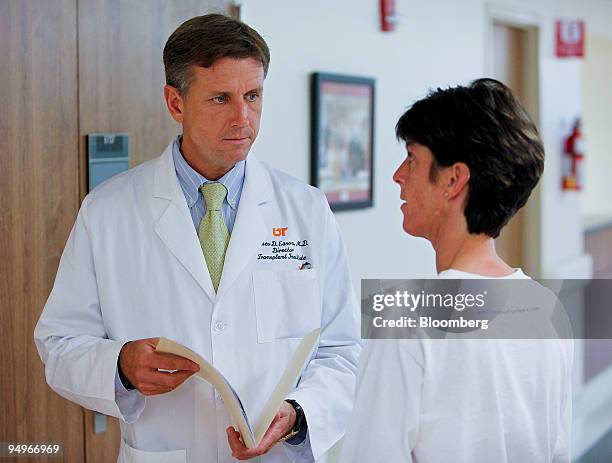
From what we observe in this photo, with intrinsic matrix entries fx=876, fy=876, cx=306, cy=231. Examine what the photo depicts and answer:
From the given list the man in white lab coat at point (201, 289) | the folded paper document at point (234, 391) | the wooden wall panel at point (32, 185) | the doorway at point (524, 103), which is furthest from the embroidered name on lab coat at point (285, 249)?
the doorway at point (524, 103)

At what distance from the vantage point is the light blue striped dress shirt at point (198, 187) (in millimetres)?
1584

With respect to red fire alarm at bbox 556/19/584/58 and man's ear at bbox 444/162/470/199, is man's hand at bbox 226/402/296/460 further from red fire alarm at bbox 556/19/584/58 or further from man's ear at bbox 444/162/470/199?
red fire alarm at bbox 556/19/584/58

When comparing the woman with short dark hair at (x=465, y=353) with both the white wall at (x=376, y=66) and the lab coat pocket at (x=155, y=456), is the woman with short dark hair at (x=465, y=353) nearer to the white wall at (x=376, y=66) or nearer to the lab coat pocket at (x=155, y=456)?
the lab coat pocket at (x=155, y=456)

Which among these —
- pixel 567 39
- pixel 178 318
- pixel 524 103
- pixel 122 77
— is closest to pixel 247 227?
pixel 178 318

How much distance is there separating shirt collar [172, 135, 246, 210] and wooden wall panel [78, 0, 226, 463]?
521 millimetres

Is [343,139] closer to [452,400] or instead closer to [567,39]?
[452,400]

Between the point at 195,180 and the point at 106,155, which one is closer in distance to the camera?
the point at 195,180

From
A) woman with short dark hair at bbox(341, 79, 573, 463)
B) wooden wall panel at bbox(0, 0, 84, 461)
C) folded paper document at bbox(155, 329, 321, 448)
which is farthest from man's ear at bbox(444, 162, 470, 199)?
wooden wall panel at bbox(0, 0, 84, 461)

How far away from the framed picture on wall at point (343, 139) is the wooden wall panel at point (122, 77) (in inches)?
27.4

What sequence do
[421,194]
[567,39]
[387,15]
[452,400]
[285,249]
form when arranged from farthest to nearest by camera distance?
[567,39] → [387,15] → [285,249] → [421,194] → [452,400]

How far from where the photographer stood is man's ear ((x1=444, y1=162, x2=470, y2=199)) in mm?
1197

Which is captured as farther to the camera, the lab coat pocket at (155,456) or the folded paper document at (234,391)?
the lab coat pocket at (155,456)

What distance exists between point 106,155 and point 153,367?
0.86 m

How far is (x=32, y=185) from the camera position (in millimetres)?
1921
